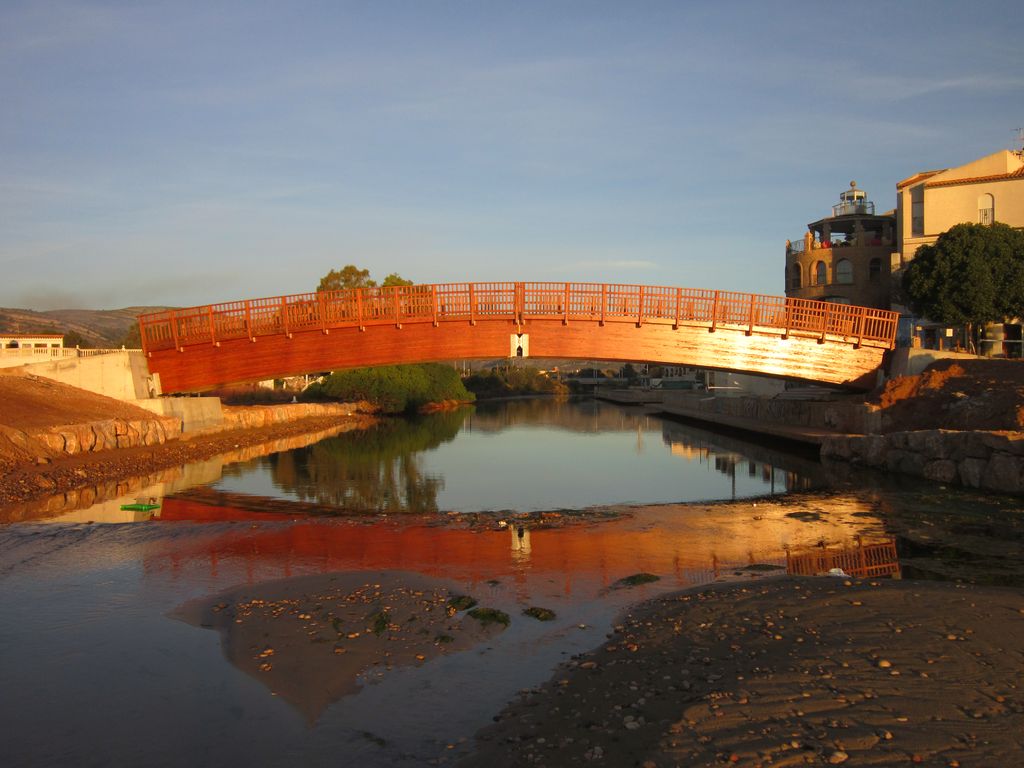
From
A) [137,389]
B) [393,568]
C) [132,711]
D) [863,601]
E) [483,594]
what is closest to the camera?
[132,711]

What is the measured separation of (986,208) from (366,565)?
4544 cm

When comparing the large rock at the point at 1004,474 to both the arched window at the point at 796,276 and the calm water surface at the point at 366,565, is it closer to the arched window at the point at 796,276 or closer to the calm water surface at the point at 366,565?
the calm water surface at the point at 366,565

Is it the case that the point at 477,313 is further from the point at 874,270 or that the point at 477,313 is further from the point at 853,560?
the point at 874,270

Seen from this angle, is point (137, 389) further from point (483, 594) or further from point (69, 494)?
point (483, 594)

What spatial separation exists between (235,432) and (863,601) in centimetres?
3272

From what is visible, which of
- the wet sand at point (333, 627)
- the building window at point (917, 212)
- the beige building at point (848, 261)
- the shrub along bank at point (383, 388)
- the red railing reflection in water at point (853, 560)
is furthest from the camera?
the shrub along bank at point (383, 388)

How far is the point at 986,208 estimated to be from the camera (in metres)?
44.6

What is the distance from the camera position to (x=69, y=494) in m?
19.6

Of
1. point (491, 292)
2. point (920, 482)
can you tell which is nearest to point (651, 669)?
point (920, 482)

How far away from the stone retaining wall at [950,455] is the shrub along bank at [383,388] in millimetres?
40507

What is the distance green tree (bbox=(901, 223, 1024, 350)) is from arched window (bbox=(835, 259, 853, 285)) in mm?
15202

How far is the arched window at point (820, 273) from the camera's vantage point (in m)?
55.5

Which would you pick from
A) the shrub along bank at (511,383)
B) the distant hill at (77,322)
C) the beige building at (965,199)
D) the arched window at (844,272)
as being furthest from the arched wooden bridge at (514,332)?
the distant hill at (77,322)

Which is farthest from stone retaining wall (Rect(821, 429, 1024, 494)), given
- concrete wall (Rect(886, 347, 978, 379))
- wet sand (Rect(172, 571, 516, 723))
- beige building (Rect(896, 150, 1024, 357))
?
beige building (Rect(896, 150, 1024, 357))
